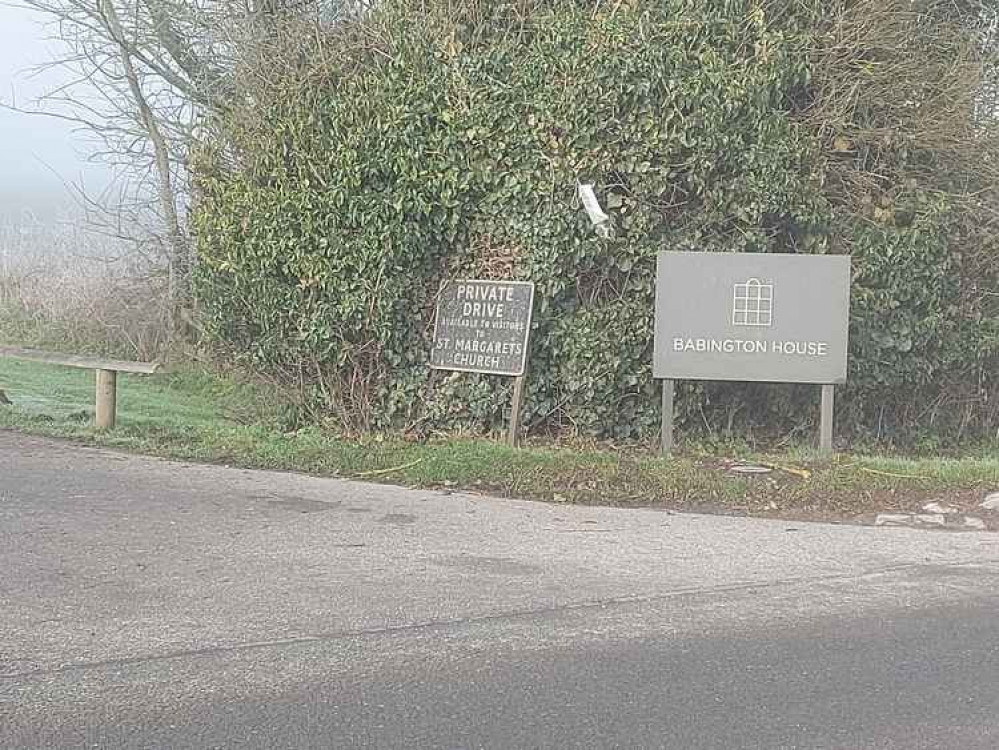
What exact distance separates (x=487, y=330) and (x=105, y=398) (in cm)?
384

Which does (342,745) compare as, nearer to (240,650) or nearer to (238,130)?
(240,650)

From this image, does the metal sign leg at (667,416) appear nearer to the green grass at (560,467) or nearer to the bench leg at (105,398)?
the green grass at (560,467)

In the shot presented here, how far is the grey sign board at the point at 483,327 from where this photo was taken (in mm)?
10508

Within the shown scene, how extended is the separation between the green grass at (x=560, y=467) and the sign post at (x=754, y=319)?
0.79m

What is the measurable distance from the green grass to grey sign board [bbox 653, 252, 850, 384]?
814 mm

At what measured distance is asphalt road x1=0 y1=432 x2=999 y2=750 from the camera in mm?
4270

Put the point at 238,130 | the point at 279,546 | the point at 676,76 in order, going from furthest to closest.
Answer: the point at 238,130 < the point at 676,76 < the point at 279,546

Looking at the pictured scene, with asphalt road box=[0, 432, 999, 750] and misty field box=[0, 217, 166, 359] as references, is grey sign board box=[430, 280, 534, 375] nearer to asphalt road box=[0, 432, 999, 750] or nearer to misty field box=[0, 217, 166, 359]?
asphalt road box=[0, 432, 999, 750]

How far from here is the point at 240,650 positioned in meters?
4.99

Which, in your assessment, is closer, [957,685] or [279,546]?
[957,685]

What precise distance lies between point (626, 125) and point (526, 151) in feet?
3.19

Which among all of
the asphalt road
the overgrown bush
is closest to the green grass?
the asphalt road

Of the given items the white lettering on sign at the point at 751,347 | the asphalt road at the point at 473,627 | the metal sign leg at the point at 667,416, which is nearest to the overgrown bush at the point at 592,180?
the metal sign leg at the point at 667,416

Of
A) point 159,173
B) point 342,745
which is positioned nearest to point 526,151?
point 342,745
